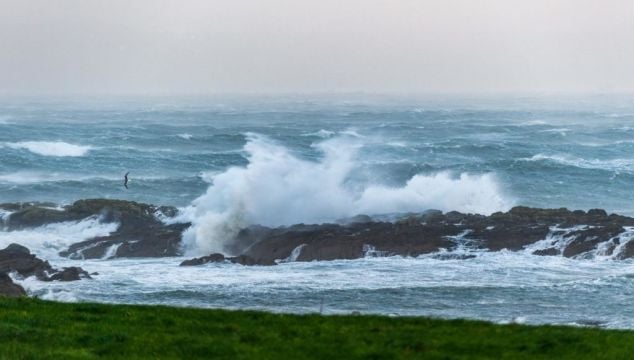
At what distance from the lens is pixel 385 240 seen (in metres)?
34.2

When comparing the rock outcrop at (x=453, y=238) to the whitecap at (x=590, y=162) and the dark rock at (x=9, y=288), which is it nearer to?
the dark rock at (x=9, y=288)

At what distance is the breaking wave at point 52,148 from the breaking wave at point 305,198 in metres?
27.9

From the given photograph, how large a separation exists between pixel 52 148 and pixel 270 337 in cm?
6778

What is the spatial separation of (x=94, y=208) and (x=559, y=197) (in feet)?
92.9

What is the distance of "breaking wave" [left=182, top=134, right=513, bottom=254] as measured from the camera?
43.0 meters

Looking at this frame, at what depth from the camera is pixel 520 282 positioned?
27.9 metres

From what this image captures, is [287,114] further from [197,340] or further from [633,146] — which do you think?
[197,340]

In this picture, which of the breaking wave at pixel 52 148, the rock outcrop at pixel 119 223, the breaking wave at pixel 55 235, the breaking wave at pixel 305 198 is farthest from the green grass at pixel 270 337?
the breaking wave at pixel 52 148

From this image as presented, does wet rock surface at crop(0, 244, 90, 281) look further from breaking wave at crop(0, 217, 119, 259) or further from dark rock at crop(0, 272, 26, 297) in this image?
breaking wave at crop(0, 217, 119, 259)

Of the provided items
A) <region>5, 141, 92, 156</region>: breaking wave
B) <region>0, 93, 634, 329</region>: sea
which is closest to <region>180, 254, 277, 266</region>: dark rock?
<region>0, 93, 634, 329</region>: sea

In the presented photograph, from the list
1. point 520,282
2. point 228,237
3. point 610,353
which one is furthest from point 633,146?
point 610,353

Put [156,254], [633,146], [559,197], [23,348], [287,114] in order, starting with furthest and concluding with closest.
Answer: [287,114] → [633,146] → [559,197] → [156,254] → [23,348]

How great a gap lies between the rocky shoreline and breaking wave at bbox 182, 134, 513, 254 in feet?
9.29

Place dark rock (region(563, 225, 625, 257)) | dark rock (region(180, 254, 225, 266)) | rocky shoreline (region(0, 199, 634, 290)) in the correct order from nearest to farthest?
1. dark rock (region(180, 254, 225, 266))
2. rocky shoreline (region(0, 199, 634, 290))
3. dark rock (region(563, 225, 625, 257))
